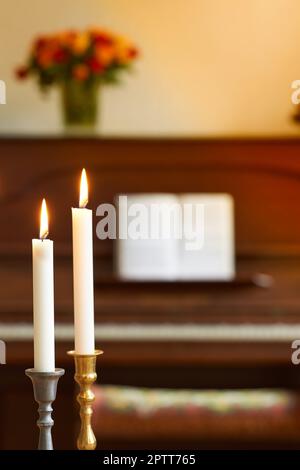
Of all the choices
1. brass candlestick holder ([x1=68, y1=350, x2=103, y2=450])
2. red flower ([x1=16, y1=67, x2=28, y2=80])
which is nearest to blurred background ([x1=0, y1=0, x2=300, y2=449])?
red flower ([x1=16, y1=67, x2=28, y2=80])

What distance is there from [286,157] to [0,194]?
937 millimetres

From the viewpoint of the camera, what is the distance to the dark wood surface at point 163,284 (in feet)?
9.61

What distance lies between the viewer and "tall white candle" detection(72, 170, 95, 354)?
79cm

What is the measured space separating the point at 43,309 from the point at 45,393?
0.06 meters

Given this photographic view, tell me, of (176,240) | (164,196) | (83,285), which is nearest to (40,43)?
(164,196)

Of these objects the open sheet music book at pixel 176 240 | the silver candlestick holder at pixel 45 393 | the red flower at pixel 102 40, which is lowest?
the silver candlestick holder at pixel 45 393

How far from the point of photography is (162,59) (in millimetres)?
3592

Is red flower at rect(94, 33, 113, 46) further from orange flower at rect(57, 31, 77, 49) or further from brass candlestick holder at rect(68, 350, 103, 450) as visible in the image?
brass candlestick holder at rect(68, 350, 103, 450)

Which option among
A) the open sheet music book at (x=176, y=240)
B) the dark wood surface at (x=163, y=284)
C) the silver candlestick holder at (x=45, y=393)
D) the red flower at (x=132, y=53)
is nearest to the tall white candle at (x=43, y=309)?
the silver candlestick holder at (x=45, y=393)

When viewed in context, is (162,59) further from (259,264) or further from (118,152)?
(259,264)

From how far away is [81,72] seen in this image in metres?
3.34

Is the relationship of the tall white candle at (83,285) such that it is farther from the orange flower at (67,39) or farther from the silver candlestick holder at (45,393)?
the orange flower at (67,39)

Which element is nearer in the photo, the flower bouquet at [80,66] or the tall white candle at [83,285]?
the tall white candle at [83,285]

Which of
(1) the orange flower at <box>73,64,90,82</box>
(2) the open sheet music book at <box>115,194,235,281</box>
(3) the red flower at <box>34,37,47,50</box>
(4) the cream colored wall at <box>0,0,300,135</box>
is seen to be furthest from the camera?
(4) the cream colored wall at <box>0,0,300,135</box>
